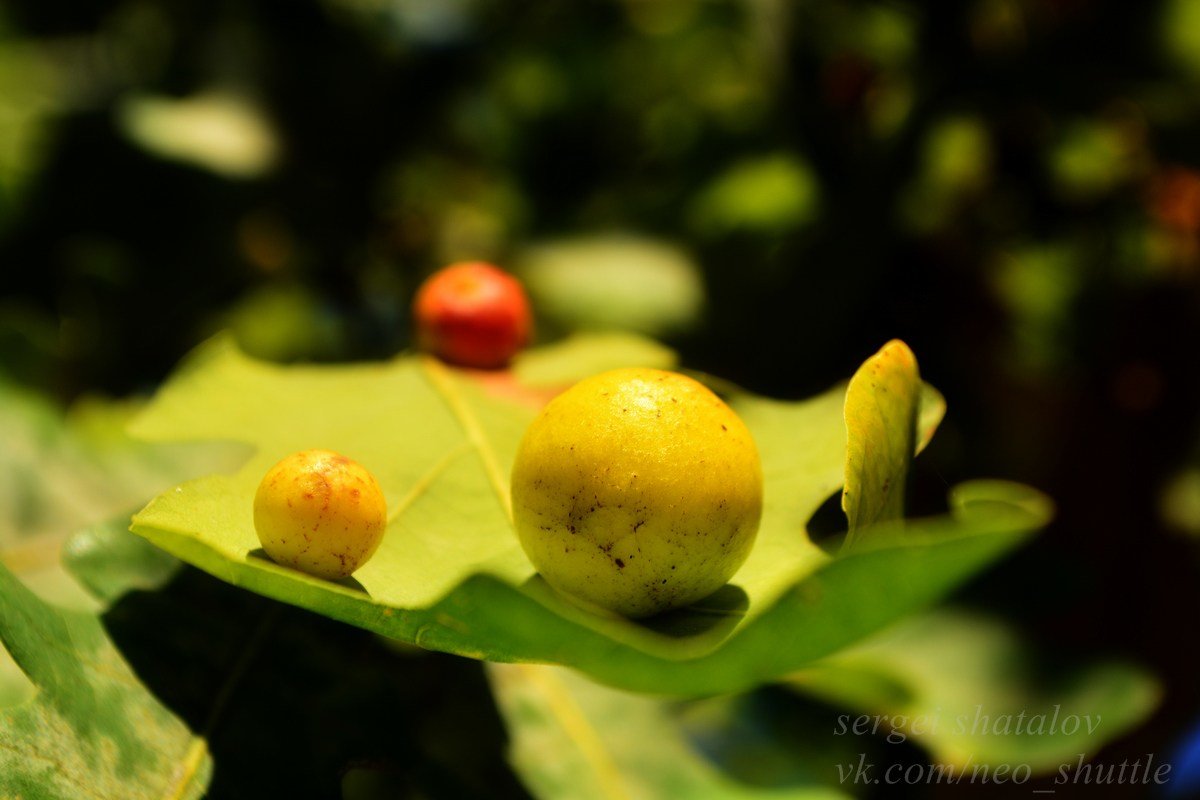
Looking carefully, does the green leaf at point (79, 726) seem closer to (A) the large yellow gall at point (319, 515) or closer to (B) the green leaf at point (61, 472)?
(A) the large yellow gall at point (319, 515)

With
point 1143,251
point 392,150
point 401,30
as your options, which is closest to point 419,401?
point 392,150

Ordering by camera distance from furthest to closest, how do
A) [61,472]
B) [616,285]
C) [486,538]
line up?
[616,285], [61,472], [486,538]

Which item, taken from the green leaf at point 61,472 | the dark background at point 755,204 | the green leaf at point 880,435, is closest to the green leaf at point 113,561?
the green leaf at point 61,472

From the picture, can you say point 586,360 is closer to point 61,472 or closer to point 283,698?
point 283,698

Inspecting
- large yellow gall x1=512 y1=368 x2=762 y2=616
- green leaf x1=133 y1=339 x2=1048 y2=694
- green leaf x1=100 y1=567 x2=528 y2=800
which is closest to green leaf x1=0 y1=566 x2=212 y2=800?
green leaf x1=100 y1=567 x2=528 y2=800

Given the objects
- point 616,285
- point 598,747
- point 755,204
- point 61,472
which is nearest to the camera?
point 598,747

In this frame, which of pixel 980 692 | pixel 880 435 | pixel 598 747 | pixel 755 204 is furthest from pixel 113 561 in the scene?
pixel 755 204

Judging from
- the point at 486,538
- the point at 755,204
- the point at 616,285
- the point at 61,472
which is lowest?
the point at 61,472

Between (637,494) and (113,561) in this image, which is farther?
(113,561)
